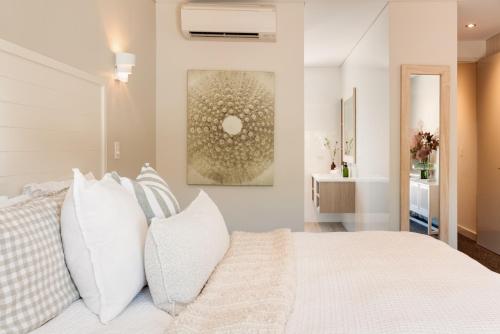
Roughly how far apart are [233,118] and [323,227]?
2.86m

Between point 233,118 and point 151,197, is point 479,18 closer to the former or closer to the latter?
point 233,118

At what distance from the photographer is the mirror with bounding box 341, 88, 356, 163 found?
4828 mm

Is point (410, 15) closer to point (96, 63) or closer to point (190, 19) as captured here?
point (190, 19)

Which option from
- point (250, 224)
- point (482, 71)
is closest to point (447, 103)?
point (482, 71)

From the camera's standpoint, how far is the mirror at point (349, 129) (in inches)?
190

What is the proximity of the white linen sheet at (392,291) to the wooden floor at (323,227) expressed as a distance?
3.68 metres

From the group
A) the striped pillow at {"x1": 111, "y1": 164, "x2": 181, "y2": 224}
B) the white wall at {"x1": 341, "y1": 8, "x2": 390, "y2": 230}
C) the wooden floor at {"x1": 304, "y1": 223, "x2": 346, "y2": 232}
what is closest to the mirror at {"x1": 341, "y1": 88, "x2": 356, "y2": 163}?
the white wall at {"x1": 341, "y1": 8, "x2": 390, "y2": 230}

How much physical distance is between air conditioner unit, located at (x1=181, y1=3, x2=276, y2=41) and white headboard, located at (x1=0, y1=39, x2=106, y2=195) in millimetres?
1311

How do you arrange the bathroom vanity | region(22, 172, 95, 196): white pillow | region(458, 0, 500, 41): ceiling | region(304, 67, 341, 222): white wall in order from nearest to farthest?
region(22, 172, 95, 196): white pillow, region(458, 0, 500, 41): ceiling, the bathroom vanity, region(304, 67, 341, 222): white wall

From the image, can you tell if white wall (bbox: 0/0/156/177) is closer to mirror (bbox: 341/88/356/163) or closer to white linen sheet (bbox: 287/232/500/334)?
white linen sheet (bbox: 287/232/500/334)

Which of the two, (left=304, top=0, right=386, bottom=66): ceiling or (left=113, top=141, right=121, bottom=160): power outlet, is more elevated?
(left=304, top=0, right=386, bottom=66): ceiling

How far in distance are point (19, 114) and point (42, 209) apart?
62 cm

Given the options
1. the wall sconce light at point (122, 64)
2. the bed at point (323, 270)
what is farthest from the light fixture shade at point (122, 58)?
the bed at point (323, 270)

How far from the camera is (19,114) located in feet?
4.88
